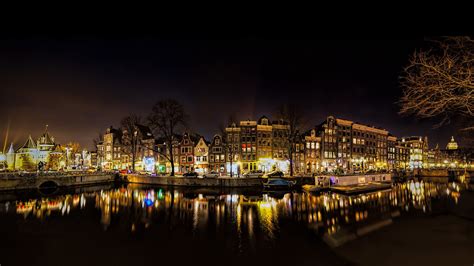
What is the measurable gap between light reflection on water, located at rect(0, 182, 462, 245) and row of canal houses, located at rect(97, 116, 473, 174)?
81.5ft

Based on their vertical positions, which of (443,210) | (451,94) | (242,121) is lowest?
(443,210)

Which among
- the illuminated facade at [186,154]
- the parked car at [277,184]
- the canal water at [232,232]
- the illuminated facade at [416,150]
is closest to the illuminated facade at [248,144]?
the illuminated facade at [186,154]

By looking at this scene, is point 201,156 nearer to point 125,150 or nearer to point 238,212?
point 125,150

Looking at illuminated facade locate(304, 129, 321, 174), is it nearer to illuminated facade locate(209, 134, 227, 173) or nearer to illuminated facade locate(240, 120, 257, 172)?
illuminated facade locate(240, 120, 257, 172)

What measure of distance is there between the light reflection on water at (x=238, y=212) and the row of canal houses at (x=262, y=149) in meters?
24.8

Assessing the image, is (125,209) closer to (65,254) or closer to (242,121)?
(65,254)

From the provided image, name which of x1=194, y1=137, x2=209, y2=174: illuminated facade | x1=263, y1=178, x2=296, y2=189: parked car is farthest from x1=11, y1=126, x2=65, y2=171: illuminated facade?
x1=263, y1=178, x2=296, y2=189: parked car

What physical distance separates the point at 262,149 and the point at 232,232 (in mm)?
56365

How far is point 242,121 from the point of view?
260ft

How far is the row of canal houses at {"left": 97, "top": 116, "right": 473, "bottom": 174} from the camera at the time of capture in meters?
78.1

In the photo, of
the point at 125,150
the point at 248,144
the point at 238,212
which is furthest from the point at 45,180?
the point at 125,150

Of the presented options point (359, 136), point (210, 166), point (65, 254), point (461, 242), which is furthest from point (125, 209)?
point (359, 136)

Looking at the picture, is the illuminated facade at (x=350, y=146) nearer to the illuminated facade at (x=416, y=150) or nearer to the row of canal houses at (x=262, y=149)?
the row of canal houses at (x=262, y=149)

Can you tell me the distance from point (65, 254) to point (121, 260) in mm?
4139
